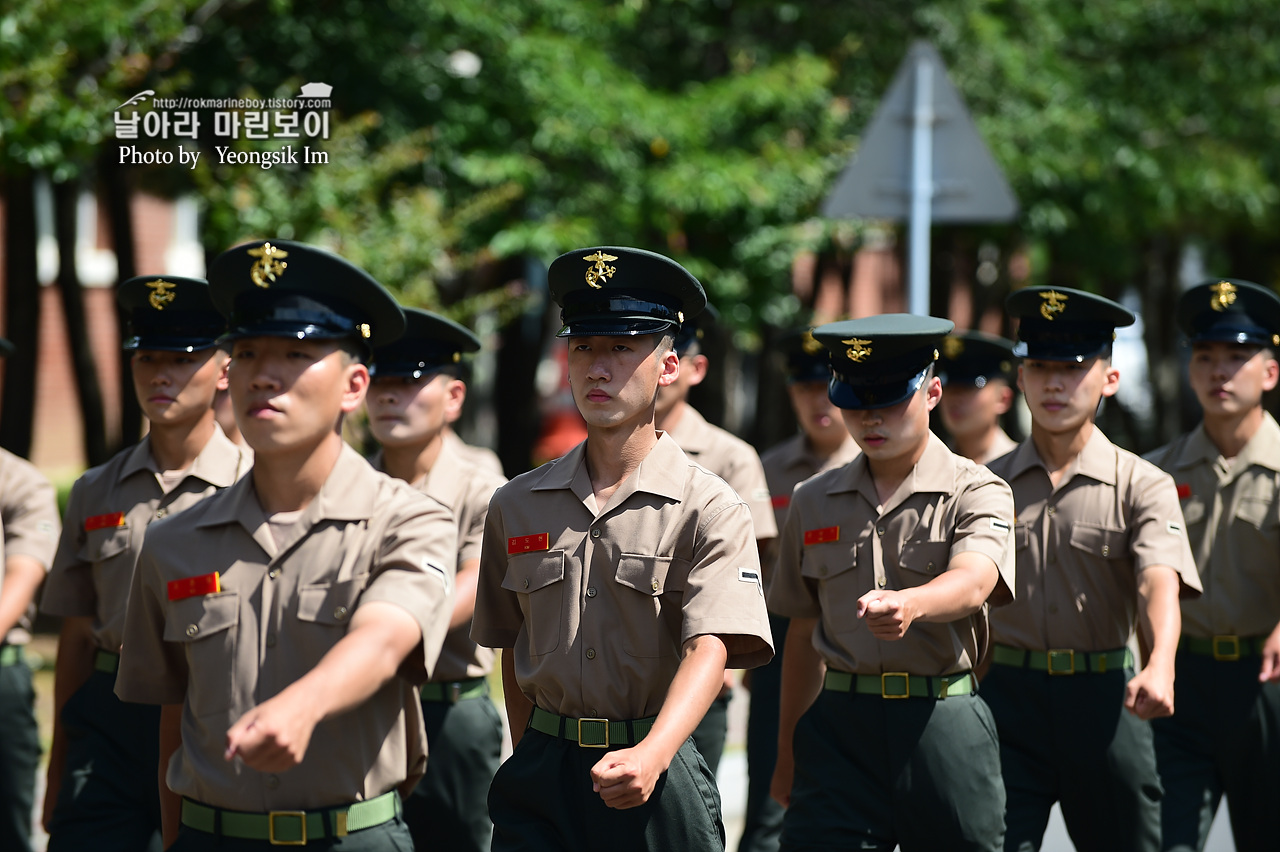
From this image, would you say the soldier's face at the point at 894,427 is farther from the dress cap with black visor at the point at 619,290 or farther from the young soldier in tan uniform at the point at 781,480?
the young soldier in tan uniform at the point at 781,480

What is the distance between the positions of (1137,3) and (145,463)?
1316 cm

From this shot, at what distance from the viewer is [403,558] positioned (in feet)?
11.1

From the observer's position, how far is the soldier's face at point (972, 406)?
7.36m

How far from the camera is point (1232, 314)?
6.04 meters

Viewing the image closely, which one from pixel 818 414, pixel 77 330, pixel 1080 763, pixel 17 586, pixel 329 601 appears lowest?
pixel 1080 763

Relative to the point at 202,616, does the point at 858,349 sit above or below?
above

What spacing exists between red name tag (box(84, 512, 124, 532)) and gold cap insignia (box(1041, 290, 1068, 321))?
3412 mm

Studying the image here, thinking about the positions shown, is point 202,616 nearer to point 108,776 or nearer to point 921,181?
point 108,776

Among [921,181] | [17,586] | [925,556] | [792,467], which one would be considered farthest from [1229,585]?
[17,586]

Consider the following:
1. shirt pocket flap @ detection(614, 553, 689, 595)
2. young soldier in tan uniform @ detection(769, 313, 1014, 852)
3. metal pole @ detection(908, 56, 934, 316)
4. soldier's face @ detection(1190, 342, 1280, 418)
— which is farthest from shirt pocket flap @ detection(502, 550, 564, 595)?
metal pole @ detection(908, 56, 934, 316)

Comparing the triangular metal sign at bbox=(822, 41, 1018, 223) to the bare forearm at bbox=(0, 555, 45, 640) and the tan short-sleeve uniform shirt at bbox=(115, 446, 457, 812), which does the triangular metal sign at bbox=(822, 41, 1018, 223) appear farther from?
the tan short-sleeve uniform shirt at bbox=(115, 446, 457, 812)

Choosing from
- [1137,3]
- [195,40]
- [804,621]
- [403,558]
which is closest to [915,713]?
[804,621]

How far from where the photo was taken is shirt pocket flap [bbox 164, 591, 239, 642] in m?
3.36

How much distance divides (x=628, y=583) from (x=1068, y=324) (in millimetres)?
2469
